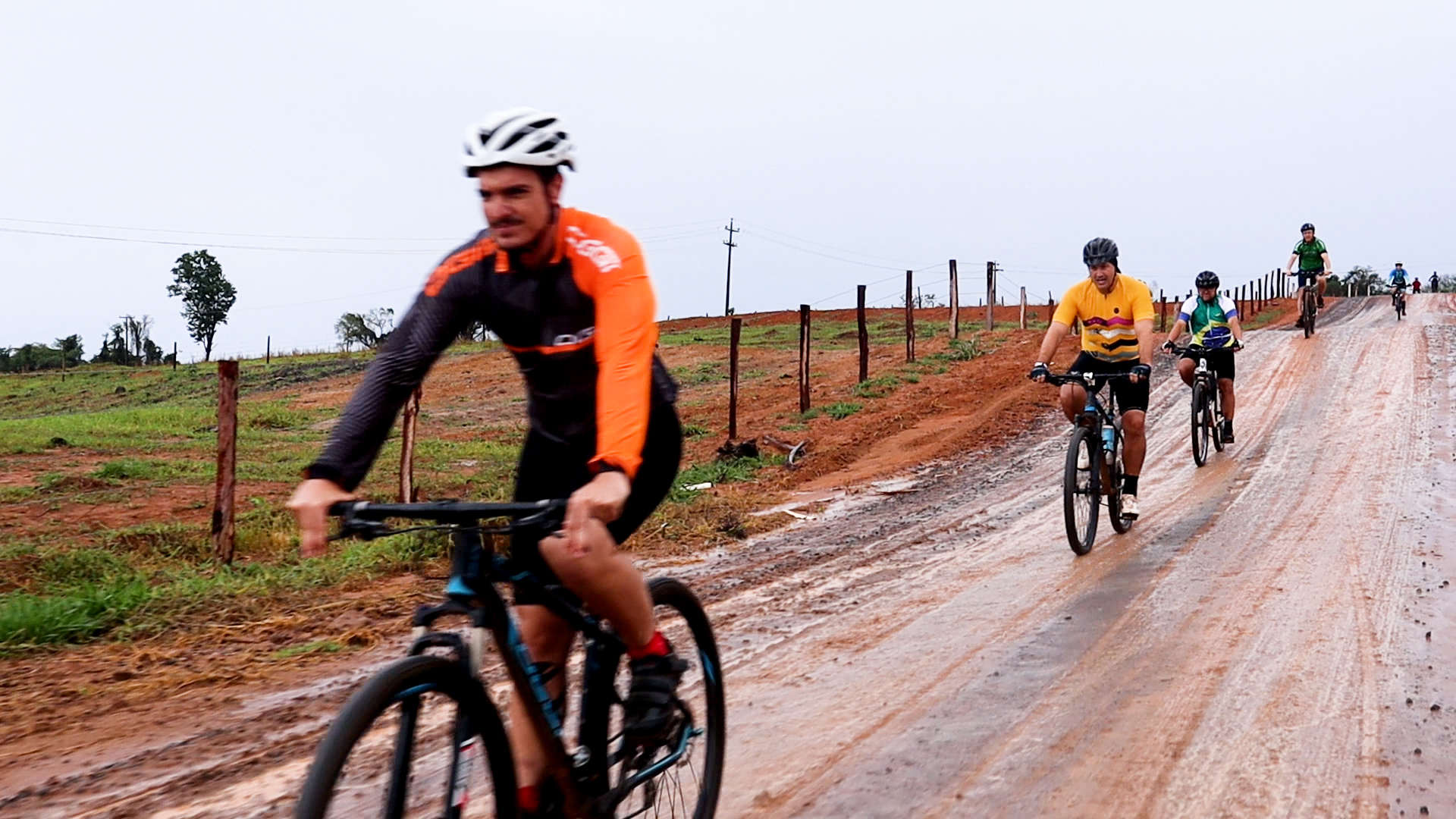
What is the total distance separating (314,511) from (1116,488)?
7.90 metres

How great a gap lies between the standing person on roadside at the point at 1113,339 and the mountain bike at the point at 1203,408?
11.0 ft

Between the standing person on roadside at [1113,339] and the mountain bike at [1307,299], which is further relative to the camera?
the mountain bike at [1307,299]

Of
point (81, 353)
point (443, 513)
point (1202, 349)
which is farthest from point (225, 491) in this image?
point (81, 353)

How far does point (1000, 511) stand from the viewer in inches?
426

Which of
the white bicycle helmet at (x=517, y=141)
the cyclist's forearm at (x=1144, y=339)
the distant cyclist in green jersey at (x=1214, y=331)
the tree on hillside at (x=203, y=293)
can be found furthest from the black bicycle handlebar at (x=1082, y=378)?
the tree on hillside at (x=203, y=293)

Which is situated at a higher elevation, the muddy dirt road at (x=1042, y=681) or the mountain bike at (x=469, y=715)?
the mountain bike at (x=469, y=715)

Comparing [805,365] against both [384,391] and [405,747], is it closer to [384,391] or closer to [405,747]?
[384,391]

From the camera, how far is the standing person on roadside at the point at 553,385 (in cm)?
281

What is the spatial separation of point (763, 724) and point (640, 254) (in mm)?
2661

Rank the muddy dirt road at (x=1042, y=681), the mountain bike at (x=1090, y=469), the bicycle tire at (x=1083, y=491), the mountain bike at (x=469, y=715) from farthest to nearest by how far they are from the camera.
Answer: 1. the mountain bike at (x=1090, y=469)
2. the bicycle tire at (x=1083, y=491)
3. the muddy dirt road at (x=1042, y=681)
4. the mountain bike at (x=469, y=715)

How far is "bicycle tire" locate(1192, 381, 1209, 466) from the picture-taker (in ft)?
42.0

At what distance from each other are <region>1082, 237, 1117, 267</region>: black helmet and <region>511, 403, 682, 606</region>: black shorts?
267 inches

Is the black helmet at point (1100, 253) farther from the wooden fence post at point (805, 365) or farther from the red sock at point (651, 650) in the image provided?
the wooden fence post at point (805, 365)

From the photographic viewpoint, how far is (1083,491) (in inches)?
352
